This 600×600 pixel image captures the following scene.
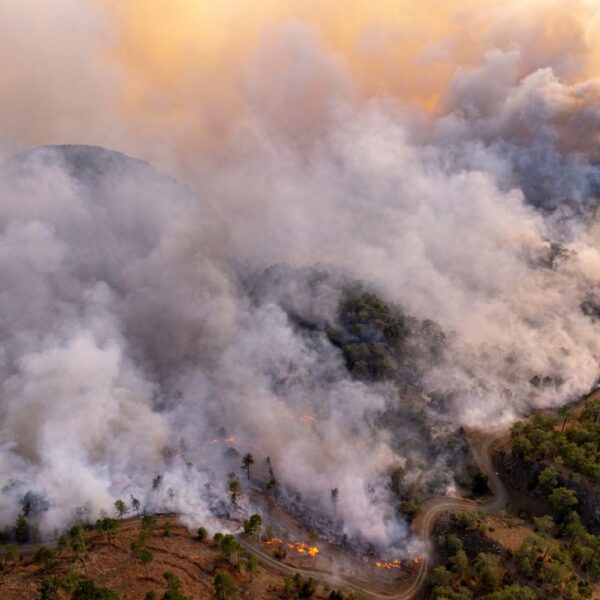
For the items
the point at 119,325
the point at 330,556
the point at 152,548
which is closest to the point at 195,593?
the point at 152,548

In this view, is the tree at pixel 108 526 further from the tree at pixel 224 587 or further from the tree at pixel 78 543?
the tree at pixel 224 587

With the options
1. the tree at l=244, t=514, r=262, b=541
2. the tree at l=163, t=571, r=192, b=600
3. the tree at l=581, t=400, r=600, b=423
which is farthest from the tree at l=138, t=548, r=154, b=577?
the tree at l=581, t=400, r=600, b=423

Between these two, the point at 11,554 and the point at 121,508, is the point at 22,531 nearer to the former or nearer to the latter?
the point at 11,554

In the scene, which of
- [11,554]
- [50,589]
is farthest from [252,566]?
[11,554]

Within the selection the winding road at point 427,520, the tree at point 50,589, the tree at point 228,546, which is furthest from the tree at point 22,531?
the winding road at point 427,520

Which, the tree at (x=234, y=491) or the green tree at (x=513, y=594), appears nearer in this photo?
the green tree at (x=513, y=594)

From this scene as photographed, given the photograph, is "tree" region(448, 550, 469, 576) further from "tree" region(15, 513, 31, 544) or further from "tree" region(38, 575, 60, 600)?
"tree" region(15, 513, 31, 544)

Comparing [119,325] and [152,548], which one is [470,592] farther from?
[119,325]
